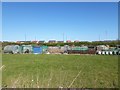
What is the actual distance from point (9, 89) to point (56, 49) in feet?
149

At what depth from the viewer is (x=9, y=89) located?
4.06 m

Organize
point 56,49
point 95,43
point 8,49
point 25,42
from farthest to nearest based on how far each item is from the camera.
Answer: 1. point 25,42
2. point 95,43
3. point 56,49
4. point 8,49

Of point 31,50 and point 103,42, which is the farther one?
point 103,42

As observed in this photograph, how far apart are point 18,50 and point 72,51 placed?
10212mm

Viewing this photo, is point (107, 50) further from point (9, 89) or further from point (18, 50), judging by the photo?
point (9, 89)

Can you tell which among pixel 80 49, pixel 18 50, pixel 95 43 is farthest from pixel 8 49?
pixel 95 43

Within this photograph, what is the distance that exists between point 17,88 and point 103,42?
2287 inches

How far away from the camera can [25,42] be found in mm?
64875

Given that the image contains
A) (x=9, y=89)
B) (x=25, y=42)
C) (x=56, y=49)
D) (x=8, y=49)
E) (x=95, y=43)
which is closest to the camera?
(x=9, y=89)

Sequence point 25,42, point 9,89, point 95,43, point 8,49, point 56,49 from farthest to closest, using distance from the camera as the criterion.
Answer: point 25,42 < point 95,43 < point 56,49 < point 8,49 < point 9,89

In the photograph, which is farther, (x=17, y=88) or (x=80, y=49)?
(x=80, y=49)

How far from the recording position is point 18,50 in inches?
1866

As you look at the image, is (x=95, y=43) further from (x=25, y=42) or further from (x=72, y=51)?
(x=25, y=42)

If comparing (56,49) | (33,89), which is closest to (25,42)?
(56,49)
